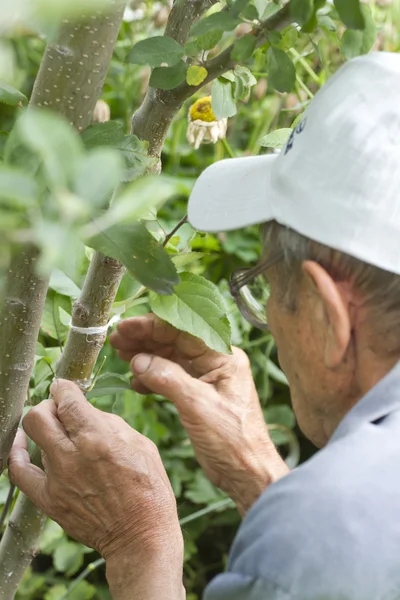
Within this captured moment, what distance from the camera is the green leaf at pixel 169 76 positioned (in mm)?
704

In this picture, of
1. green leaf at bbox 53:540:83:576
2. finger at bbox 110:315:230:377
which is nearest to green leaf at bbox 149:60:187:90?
finger at bbox 110:315:230:377

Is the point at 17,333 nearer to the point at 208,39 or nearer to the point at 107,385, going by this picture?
the point at 107,385

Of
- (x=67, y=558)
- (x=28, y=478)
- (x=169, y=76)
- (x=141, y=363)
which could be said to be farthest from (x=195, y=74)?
(x=67, y=558)

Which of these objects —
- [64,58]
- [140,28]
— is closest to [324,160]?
[64,58]

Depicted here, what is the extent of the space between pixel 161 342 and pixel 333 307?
1.09 feet

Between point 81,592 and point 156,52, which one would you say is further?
point 81,592

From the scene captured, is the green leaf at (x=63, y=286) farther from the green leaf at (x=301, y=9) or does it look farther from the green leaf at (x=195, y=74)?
the green leaf at (x=301, y=9)

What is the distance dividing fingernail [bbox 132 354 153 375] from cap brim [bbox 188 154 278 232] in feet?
0.58

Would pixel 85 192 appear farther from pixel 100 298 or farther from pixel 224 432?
pixel 224 432

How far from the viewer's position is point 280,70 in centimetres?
70

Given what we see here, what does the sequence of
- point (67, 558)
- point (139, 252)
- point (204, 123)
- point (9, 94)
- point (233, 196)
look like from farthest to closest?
point (67, 558) < point (204, 123) < point (233, 196) < point (9, 94) < point (139, 252)

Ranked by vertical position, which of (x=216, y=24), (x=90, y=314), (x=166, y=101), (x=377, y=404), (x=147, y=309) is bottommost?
(x=147, y=309)

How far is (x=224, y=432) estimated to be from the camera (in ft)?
3.24

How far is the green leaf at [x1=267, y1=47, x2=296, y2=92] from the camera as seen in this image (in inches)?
27.5
